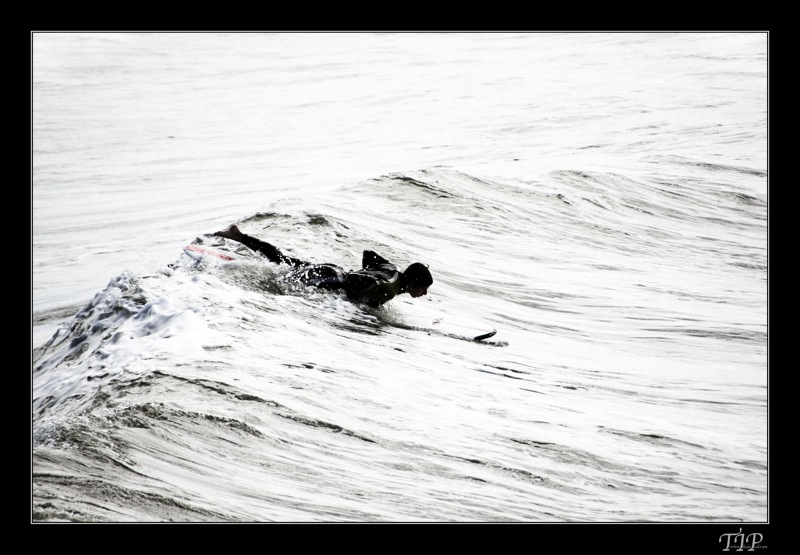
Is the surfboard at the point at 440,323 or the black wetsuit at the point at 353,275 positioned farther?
the surfboard at the point at 440,323

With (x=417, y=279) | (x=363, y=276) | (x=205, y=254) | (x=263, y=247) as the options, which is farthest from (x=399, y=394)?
(x=205, y=254)

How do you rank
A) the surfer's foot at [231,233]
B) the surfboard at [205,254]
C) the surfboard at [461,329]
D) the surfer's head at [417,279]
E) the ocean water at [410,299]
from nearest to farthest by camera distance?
1. the ocean water at [410,299]
2. the surfer's head at [417,279]
3. the surfboard at [461,329]
4. the surfer's foot at [231,233]
5. the surfboard at [205,254]

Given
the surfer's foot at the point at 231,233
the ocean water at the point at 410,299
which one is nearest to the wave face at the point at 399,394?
the ocean water at the point at 410,299

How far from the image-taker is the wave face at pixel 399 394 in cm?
406

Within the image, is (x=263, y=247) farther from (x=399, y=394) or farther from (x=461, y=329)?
(x=399, y=394)

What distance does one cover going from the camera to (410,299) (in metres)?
6.21

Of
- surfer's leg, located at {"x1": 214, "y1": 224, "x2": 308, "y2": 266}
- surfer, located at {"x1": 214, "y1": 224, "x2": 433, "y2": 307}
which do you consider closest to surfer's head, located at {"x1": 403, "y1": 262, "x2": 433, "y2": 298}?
surfer, located at {"x1": 214, "y1": 224, "x2": 433, "y2": 307}

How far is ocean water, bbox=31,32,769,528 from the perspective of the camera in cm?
419

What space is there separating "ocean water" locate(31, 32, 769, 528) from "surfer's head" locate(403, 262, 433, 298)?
0.85 feet

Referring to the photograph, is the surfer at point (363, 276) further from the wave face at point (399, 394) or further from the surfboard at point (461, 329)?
the surfboard at point (461, 329)

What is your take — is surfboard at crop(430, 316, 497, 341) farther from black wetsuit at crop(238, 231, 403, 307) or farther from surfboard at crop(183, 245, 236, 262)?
surfboard at crop(183, 245, 236, 262)

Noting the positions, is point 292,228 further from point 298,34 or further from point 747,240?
point 298,34

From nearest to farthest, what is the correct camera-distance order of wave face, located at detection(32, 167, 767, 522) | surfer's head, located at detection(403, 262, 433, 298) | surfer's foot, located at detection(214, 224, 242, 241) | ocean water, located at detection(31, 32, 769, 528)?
wave face, located at detection(32, 167, 767, 522), ocean water, located at detection(31, 32, 769, 528), surfer's head, located at detection(403, 262, 433, 298), surfer's foot, located at detection(214, 224, 242, 241)

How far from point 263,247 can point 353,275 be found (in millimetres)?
665
